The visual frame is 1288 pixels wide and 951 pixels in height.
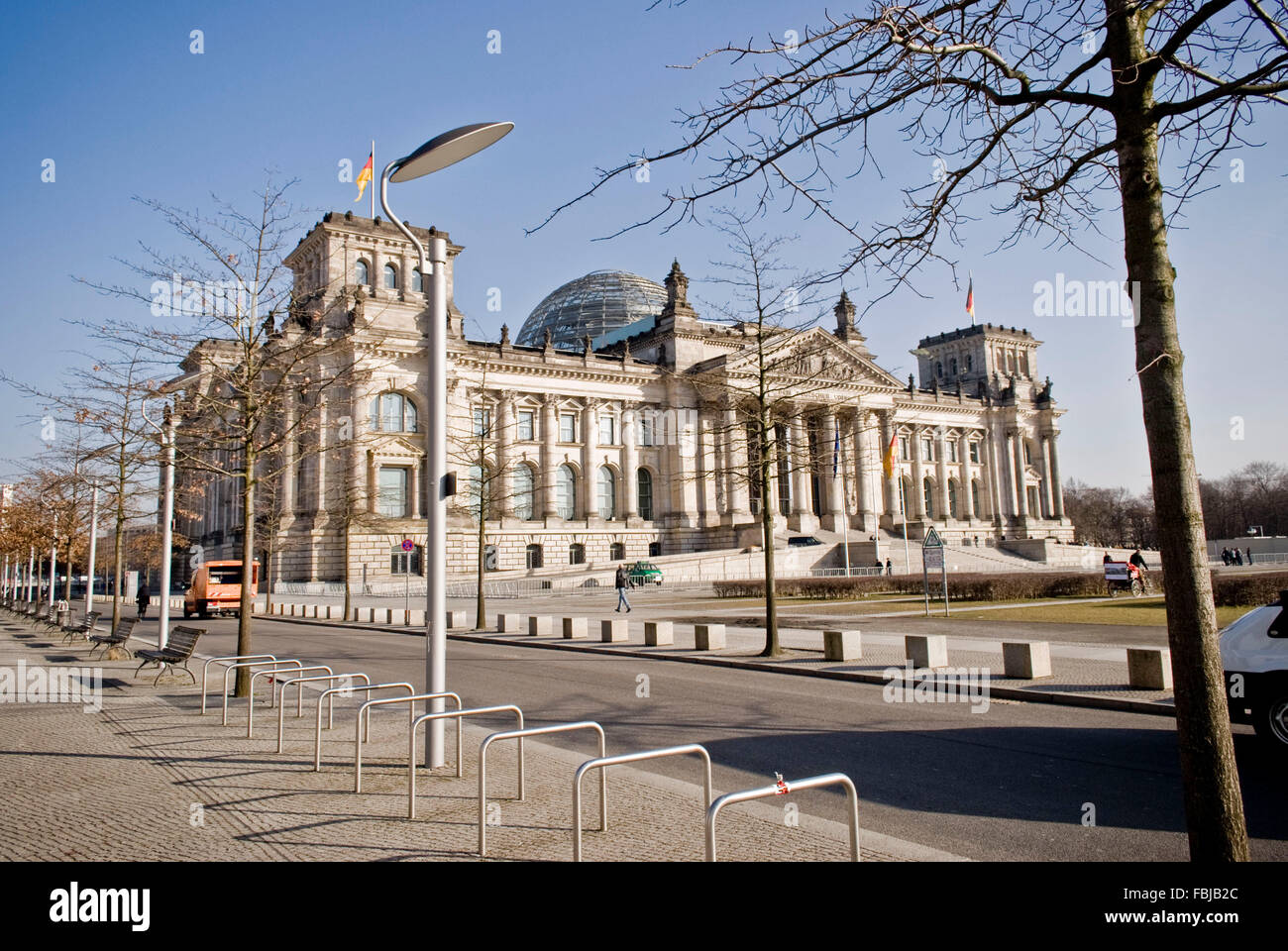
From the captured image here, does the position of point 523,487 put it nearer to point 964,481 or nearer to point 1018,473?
point 964,481

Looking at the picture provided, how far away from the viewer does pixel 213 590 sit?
136 ft

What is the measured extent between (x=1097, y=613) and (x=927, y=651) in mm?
13639

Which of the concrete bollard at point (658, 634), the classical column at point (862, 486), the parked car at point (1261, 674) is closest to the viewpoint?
the parked car at point (1261, 674)

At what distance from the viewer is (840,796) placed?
7.64 metres

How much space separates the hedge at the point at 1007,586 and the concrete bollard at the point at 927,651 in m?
7.30

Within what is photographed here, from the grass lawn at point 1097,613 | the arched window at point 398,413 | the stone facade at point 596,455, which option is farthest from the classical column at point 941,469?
→ the grass lawn at point 1097,613

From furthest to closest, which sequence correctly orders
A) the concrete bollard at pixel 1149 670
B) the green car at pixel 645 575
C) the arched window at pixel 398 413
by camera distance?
the arched window at pixel 398 413, the green car at pixel 645 575, the concrete bollard at pixel 1149 670

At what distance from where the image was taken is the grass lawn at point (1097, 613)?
2322 cm

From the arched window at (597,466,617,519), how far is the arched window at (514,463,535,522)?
6.66 m

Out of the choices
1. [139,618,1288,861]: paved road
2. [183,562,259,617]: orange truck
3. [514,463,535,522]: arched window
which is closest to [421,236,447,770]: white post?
[139,618,1288,861]: paved road

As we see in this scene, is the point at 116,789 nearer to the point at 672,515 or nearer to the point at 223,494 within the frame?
the point at 672,515

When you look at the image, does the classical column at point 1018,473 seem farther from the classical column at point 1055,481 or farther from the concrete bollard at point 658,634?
the concrete bollard at point 658,634

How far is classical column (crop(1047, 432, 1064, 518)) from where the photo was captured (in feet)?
343
